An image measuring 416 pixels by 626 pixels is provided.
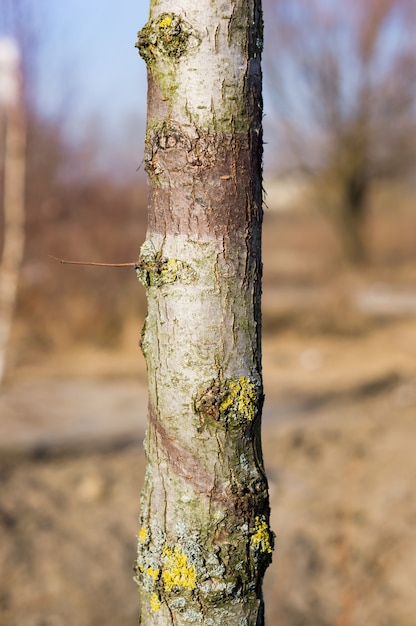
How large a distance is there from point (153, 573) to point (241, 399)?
397 millimetres

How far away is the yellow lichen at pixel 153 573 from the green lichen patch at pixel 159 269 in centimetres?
57

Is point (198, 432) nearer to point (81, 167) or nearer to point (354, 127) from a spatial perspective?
point (81, 167)

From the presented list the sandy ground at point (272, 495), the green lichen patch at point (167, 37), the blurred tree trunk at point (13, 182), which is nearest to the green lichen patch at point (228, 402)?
the green lichen patch at point (167, 37)

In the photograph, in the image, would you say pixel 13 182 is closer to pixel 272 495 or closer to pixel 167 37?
pixel 272 495

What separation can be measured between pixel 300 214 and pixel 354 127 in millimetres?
6532

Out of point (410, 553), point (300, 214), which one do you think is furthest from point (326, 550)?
point (300, 214)

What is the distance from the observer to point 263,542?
1356mm

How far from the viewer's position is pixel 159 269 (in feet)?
4.31

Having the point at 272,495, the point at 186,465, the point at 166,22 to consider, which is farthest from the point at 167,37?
the point at 272,495

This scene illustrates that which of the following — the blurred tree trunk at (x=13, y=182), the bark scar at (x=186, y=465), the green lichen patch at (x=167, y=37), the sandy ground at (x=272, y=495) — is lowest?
the sandy ground at (x=272, y=495)

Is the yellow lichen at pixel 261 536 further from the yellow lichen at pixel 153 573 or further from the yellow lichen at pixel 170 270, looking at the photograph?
the yellow lichen at pixel 170 270

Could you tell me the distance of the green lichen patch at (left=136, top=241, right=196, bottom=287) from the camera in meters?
1.30

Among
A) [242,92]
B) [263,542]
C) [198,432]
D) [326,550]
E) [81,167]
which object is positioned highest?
[81,167]

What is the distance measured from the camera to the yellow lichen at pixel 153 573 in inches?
53.6
